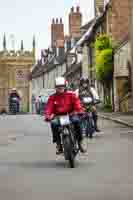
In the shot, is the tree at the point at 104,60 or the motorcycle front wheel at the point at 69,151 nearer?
the motorcycle front wheel at the point at 69,151

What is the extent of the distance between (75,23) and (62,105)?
71.3 meters

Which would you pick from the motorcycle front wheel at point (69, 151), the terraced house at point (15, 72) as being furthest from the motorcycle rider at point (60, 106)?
the terraced house at point (15, 72)

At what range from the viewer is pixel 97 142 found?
19.0 metres

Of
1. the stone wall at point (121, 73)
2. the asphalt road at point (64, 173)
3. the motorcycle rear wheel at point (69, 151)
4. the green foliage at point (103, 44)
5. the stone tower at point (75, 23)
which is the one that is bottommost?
the asphalt road at point (64, 173)

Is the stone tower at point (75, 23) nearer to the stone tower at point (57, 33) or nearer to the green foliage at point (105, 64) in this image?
the stone tower at point (57, 33)

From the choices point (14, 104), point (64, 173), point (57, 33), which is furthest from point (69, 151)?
point (57, 33)

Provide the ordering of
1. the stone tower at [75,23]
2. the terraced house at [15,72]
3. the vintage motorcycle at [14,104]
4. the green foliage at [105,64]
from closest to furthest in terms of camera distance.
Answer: the vintage motorcycle at [14,104]
the green foliage at [105,64]
the stone tower at [75,23]
the terraced house at [15,72]

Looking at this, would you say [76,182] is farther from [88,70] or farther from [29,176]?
[88,70]

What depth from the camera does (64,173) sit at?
1186cm

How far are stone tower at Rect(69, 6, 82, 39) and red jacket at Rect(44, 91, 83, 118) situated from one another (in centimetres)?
6897

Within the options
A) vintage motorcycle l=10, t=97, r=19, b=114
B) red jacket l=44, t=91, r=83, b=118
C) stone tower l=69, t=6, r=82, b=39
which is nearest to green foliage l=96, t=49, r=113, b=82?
vintage motorcycle l=10, t=97, r=19, b=114

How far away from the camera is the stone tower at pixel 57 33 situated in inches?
3730

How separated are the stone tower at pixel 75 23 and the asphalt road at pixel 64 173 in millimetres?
64272

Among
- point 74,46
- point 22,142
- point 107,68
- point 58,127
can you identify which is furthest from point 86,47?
point 58,127
